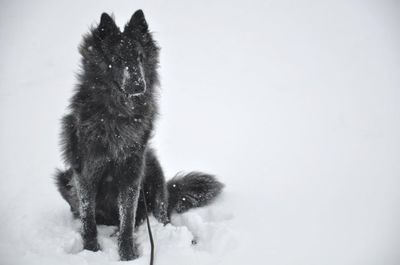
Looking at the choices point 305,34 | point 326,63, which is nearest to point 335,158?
point 326,63

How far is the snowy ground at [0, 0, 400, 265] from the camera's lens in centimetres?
361

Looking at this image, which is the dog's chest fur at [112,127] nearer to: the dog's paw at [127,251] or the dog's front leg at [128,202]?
the dog's front leg at [128,202]

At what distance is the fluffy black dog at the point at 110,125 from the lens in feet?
11.4

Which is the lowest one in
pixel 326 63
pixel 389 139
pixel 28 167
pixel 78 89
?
pixel 28 167

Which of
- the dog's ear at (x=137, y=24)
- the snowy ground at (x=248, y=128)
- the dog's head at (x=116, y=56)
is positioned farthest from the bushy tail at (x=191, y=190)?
the dog's ear at (x=137, y=24)

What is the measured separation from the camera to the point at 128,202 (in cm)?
363

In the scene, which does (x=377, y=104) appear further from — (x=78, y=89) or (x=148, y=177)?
(x=78, y=89)

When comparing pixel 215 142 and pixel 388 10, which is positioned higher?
pixel 388 10

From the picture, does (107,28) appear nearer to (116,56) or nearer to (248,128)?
(116,56)

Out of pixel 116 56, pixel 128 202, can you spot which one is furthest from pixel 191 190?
pixel 116 56

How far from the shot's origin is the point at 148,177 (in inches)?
167

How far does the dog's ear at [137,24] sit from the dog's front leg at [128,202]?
1416 mm

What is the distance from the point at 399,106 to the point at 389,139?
166 centimetres

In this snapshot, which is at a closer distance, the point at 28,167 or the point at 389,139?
the point at 28,167
